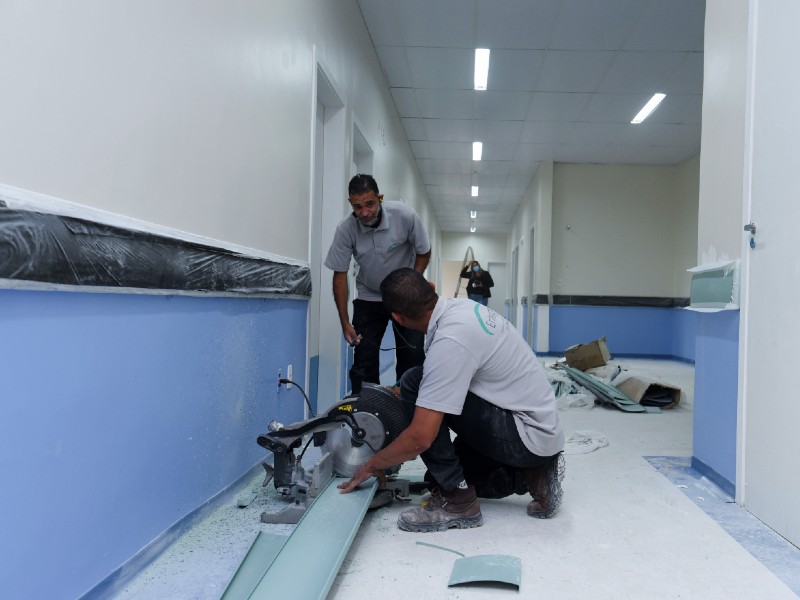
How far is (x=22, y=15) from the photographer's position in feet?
3.59

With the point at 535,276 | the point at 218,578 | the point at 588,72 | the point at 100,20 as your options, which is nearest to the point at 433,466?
the point at 218,578

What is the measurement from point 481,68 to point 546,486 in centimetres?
427

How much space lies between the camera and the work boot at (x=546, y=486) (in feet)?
6.60

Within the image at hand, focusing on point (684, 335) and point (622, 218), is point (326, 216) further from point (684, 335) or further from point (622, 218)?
point (684, 335)

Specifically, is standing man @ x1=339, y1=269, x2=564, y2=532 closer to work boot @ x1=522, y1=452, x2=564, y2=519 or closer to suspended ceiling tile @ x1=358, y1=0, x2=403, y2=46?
work boot @ x1=522, y1=452, x2=564, y2=519

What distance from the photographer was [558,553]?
1769 mm

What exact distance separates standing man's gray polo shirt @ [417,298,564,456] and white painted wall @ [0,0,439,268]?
79 centimetres

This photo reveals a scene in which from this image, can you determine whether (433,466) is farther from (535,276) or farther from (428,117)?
(535,276)

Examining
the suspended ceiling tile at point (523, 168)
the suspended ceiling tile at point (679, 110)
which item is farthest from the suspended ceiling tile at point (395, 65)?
the suspended ceiling tile at point (523, 168)

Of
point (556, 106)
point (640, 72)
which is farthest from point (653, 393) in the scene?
point (556, 106)

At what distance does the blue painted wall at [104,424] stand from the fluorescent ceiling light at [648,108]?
17.4 ft

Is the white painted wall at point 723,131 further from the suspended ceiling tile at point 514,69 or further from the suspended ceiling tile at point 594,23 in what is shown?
the suspended ceiling tile at point 514,69

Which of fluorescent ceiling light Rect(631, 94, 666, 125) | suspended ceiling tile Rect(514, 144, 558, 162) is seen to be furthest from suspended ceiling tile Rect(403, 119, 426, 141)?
fluorescent ceiling light Rect(631, 94, 666, 125)

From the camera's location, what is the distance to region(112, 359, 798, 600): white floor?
1.53 m
